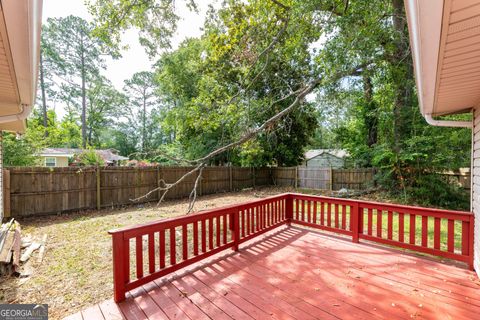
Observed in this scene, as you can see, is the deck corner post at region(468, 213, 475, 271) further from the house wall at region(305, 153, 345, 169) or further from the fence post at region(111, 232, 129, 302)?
the house wall at region(305, 153, 345, 169)

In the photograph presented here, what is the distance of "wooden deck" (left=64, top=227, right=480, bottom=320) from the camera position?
7.04ft

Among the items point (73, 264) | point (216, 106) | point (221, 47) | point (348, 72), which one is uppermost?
point (221, 47)

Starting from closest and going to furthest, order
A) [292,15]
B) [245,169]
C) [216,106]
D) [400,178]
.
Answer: [292,15]
[216,106]
[400,178]
[245,169]

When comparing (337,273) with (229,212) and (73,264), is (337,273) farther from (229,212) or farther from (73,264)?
(73,264)

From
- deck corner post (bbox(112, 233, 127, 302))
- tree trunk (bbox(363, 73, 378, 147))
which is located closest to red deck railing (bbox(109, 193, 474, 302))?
deck corner post (bbox(112, 233, 127, 302))

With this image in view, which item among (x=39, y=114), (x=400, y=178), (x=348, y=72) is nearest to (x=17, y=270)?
(x=348, y=72)

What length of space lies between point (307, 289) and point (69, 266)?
3.54 meters

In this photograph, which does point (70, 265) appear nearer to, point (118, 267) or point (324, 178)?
point (118, 267)

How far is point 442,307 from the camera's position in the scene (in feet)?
7.24

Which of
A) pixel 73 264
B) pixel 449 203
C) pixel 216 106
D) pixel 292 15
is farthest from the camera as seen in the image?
pixel 449 203

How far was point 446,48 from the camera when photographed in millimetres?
1335

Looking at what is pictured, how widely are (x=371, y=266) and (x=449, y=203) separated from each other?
6529 millimetres

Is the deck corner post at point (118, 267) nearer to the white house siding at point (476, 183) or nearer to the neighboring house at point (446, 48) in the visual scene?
the neighboring house at point (446, 48)

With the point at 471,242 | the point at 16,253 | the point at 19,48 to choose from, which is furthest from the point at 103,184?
the point at 471,242
